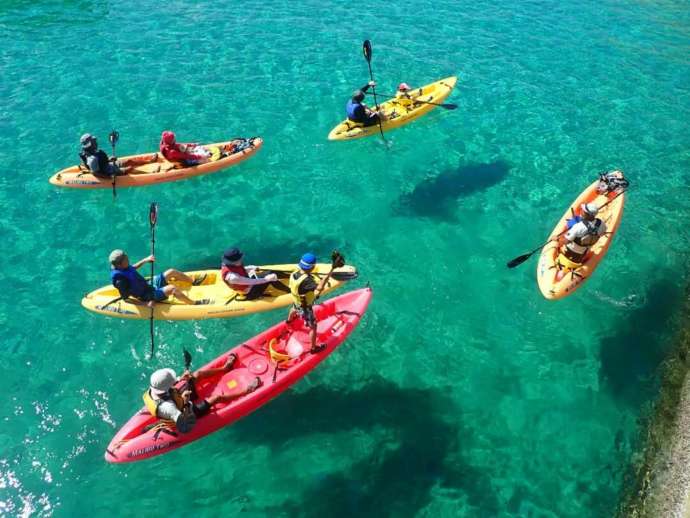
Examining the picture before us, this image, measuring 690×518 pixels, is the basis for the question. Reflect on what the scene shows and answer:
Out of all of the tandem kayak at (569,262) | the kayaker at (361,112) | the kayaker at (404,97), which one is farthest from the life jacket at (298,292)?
the kayaker at (404,97)

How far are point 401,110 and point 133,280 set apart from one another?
30.3 feet

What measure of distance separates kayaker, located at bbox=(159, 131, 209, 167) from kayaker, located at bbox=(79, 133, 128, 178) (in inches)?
46.0

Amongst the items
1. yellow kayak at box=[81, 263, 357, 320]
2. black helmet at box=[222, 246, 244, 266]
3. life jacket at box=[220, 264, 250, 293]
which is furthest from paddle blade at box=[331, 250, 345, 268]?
life jacket at box=[220, 264, 250, 293]

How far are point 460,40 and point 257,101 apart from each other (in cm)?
920

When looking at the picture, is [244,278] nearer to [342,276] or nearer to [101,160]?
[342,276]

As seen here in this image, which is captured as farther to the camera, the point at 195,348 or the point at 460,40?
the point at 460,40

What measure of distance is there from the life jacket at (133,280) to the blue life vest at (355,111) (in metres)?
7.37

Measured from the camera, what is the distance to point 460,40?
2014 cm

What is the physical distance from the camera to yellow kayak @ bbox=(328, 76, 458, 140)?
45.6 feet

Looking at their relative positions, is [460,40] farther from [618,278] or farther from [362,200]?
[618,278]

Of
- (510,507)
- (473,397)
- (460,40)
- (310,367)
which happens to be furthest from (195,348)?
(460,40)

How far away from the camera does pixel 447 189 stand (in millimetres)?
13539

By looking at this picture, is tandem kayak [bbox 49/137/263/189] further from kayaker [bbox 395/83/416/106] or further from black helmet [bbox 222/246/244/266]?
kayaker [bbox 395/83/416/106]

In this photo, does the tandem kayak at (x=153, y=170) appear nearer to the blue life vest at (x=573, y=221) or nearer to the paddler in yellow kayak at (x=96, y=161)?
the paddler in yellow kayak at (x=96, y=161)
